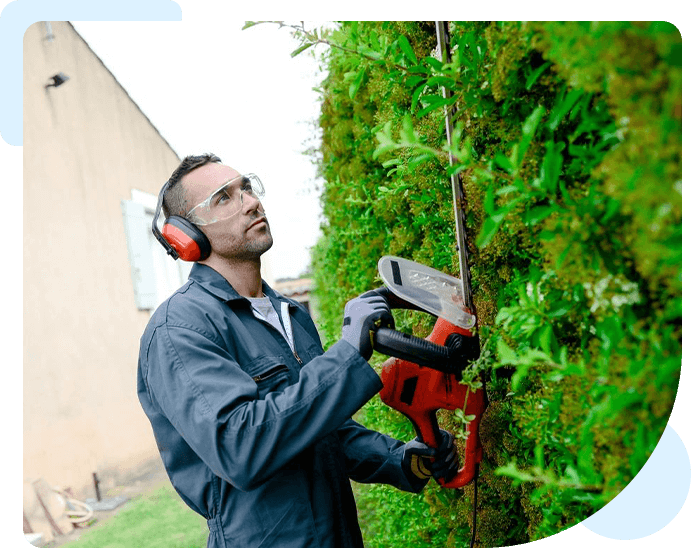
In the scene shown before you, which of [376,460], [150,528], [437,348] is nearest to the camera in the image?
[437,348]

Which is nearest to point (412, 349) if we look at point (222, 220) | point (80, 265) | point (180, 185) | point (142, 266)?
point (222, 220)

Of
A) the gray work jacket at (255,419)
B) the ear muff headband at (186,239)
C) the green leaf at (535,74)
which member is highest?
the green leaf at (535,74)

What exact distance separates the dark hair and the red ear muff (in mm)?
43

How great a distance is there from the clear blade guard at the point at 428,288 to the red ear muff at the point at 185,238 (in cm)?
43

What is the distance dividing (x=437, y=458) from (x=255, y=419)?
1.77 ft

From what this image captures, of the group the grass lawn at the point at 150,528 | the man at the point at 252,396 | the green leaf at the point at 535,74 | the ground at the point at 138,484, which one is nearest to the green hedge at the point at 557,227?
the green leaf at the point at 535,74

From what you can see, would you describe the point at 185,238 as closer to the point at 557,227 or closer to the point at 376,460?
the point at 376,460

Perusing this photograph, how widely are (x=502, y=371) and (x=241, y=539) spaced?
0.69 meters

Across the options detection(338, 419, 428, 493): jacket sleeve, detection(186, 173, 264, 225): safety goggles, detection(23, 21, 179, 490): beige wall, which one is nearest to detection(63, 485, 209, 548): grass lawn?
detection(23, 21, 179, 490): beige wall

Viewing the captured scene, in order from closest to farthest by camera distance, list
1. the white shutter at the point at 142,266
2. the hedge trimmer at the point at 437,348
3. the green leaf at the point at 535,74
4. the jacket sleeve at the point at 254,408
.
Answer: the green leaf at the point at 535,74 → the jacket sleeve at the point at 254,408 → the hedge trimmer at the point at 437,348 → the white shutter at the point at 142,266

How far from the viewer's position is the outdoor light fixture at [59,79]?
1.35 meters

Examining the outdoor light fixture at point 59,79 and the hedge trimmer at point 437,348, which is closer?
the hedge trimmer at point 437,348

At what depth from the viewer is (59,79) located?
1.39 m

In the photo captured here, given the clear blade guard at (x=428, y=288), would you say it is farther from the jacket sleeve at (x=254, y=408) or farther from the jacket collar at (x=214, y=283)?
the jacket collar at (x=214, y=283)
